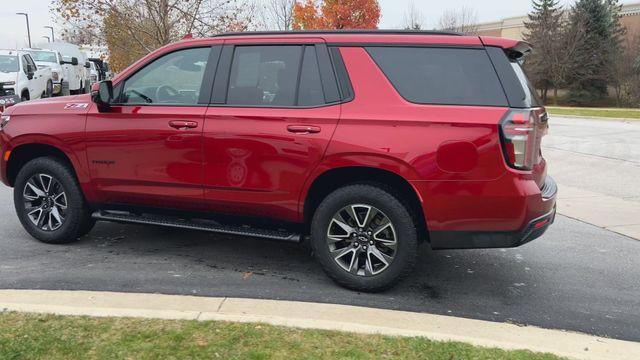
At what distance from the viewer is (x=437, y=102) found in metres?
3.88

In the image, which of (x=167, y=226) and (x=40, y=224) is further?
(x=40, y=224)

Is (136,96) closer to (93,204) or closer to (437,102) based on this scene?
(93,204)

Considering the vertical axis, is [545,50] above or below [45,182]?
above

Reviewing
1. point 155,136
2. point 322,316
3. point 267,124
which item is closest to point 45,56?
point 155,136

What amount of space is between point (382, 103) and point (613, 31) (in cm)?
4761

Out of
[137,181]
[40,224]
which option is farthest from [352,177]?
[40,224]

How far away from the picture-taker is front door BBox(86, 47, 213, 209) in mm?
4457

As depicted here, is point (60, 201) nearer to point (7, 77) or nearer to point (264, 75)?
point (264, 75)

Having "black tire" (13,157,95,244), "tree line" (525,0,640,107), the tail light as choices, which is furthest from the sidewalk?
"tree line" (525,0,640,107)

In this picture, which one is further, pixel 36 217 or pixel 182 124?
pixel 36 217

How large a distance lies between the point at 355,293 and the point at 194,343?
1.44m

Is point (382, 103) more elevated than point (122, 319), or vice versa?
point (382, 103)

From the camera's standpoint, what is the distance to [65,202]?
5051 millimetres

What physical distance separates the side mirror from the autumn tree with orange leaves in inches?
911
